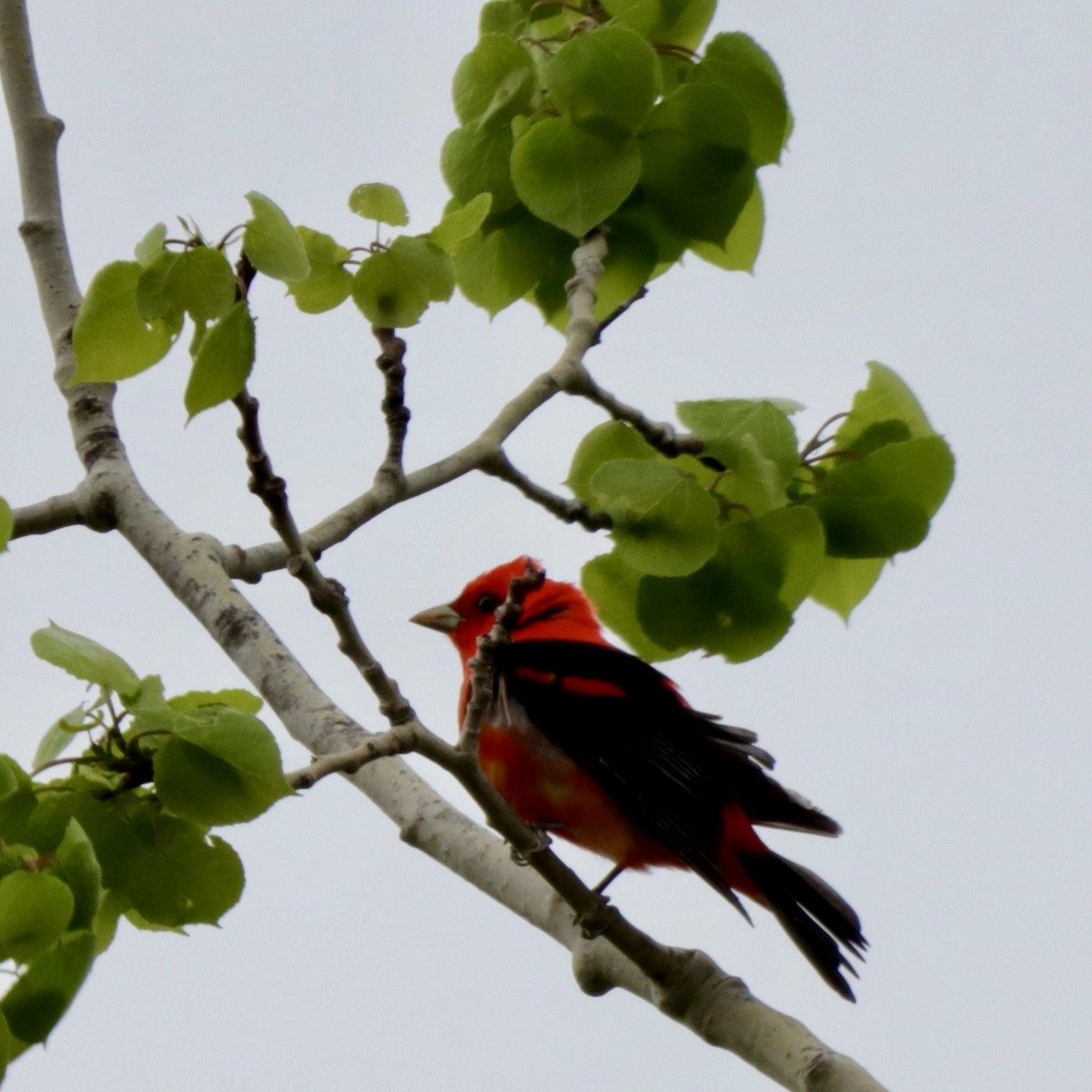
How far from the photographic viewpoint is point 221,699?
2.33m

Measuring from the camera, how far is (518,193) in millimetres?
2609

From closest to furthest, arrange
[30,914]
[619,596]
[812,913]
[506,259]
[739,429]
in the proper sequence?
[30,914] < [739,429] < [619,596] < [506,259] < [812,913]

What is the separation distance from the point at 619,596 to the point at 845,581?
1.37 feet

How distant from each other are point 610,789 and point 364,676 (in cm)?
162

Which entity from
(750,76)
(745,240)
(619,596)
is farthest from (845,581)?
(750,76)

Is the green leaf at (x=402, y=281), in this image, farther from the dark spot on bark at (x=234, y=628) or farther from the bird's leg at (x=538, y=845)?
the bird's leg at (x=538, y=845)

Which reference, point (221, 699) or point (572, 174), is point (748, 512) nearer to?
point (572, 174)

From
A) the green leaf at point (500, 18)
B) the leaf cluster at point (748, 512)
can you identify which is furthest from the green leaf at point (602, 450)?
the green leaf at point (500, 18)

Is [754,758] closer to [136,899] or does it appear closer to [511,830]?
[511,830]

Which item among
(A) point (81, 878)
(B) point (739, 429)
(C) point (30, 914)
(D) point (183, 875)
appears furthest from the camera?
(B) point (739, 429)

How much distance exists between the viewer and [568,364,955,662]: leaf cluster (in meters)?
2.49

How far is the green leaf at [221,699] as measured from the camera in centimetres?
231

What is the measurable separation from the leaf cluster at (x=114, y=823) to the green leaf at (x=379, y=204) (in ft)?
2.47

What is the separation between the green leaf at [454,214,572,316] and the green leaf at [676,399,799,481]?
52 centimetres
